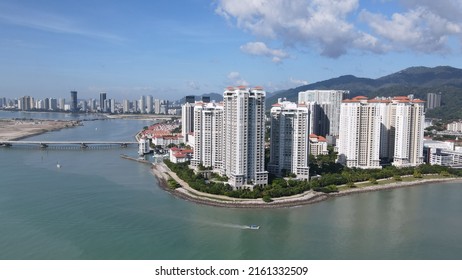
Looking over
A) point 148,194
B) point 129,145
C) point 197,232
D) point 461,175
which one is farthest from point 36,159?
point 461,175

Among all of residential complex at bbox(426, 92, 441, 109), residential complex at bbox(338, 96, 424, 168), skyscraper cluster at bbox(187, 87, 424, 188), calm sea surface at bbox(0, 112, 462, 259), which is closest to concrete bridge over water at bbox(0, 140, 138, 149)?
skyscraper cluster at bbox(187, 87, 424, 188)

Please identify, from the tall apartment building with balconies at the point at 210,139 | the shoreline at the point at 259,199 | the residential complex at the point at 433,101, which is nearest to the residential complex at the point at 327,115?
the tall apartment building with balconies at the point at 210,139

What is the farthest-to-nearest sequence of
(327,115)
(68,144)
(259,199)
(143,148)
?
(327,115) < (68,144) < (143,148) < (259,199)

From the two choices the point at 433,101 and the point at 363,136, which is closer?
the point at 363,136

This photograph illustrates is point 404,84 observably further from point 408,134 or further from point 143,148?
point 143,148

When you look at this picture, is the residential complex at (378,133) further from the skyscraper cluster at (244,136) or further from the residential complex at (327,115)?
the residential complex at (327,115)

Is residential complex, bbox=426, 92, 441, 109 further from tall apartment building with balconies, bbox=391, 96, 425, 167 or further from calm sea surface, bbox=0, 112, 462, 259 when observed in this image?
calm sea surface, bbox=0, 112, 462, 259

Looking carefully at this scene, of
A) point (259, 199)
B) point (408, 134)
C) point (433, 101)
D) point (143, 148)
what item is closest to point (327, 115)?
point (408, 134)
